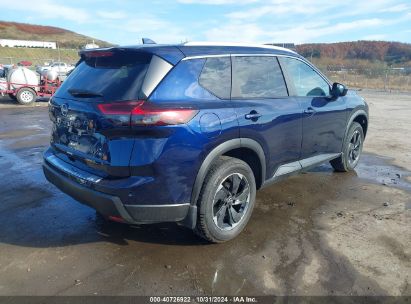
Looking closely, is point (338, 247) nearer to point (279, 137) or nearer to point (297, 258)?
point (297, 258)

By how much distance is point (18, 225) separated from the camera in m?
4.08

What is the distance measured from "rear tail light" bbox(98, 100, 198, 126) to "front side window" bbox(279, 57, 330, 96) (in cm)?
194

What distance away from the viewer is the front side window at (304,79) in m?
4.54

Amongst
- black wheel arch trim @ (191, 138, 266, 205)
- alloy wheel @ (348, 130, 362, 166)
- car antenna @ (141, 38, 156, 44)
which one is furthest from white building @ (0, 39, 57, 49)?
black wheel arch trim @ (191, 138, 266, 205)

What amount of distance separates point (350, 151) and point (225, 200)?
3.28 m

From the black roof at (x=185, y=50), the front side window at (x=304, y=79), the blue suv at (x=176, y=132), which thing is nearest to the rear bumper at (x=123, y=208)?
the blue suv at (x=176, y=132)

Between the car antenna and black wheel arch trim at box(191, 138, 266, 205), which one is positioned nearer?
black wheel arch trim at box(191, 138, 266, 205)

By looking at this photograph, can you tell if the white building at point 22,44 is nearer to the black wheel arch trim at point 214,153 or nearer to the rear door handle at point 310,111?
the rear door handle at point 310,111

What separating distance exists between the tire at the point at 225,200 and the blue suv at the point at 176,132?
1 centimetres

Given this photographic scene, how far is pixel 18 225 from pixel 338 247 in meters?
3.34

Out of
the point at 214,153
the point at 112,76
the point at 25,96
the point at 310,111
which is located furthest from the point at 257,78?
the point at 25,96

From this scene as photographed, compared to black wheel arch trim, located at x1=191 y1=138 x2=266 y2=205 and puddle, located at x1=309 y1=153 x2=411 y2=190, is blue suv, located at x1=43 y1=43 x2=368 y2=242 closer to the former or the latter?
black wheel arch trim, located at x1=191 y1=138 x2=266 y2=205

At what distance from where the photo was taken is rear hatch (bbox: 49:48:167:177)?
3.04 meters

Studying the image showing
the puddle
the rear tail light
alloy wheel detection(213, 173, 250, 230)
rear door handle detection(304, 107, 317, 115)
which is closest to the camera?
the rear tail light
